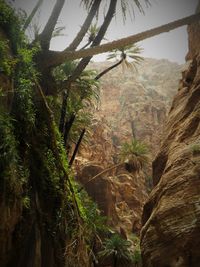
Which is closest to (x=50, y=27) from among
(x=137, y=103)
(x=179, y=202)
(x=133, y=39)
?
(x=133, y=39)

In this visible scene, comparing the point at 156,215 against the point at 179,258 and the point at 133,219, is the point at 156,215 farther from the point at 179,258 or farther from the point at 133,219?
the point at 133,219

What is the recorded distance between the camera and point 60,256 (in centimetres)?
789

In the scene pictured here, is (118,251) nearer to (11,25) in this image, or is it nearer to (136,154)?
(136,154)

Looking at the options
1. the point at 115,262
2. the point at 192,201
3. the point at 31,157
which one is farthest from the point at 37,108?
the point at 115,262

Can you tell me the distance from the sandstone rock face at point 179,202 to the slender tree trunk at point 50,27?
655 cm

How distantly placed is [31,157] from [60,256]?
2354 millimetres

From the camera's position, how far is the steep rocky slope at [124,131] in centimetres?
3253

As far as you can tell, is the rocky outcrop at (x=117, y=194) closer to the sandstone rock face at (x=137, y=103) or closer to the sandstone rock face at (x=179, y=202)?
the sandstone rock face at (x=137, y=103)

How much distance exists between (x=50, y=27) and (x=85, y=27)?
3.57 feet

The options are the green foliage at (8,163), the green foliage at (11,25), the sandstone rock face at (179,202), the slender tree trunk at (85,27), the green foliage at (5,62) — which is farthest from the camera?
the sandstone rock face at (179,202)

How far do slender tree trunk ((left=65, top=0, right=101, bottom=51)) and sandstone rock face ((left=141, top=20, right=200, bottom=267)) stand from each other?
19.0ft

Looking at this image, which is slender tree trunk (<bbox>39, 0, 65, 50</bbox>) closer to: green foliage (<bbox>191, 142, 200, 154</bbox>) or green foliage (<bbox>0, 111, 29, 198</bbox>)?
green foliage (<bbox>0, 111, 29, 198</bbox>)

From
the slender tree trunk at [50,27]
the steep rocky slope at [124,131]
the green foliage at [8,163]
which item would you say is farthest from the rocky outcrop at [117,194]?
the green foliage at [8,163]

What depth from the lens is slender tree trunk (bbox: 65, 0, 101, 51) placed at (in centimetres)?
1089
